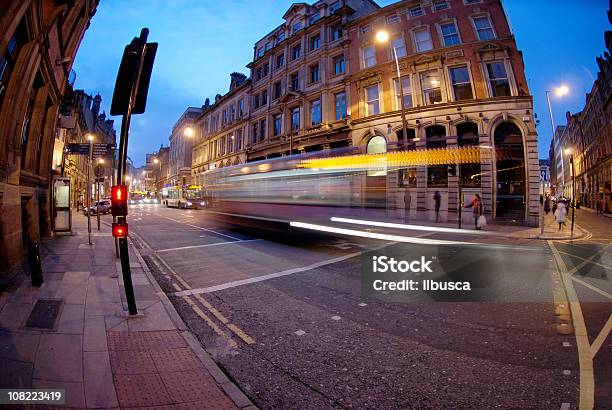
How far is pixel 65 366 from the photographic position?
322 centimetres

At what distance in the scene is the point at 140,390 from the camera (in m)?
2.91

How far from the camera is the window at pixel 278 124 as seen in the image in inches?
1346

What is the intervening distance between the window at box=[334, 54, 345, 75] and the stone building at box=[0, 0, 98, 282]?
67.9 ft

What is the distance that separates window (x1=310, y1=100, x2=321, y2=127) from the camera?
29.5 metres

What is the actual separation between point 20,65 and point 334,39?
87.0 ft

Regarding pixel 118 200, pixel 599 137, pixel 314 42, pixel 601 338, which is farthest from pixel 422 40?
pixel 599 137

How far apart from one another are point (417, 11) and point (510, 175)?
1537 centimetres

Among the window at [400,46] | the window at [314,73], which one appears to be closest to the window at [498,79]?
the window at [400,46]

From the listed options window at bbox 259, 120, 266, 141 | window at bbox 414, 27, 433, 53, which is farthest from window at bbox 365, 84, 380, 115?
window at bbox 259, 120, 266, 141

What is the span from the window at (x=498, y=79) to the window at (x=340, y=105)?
11.7 metres

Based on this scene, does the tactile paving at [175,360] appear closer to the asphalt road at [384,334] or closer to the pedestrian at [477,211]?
the asphalt road at [384,334]

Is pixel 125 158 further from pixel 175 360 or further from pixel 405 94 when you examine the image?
pixel 405 94

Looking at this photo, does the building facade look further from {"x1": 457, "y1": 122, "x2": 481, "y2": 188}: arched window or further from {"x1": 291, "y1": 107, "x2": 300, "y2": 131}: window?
{"x1": 291, "y1": 107, "x2": 300, "y2": 131}: window

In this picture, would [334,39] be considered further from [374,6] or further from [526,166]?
[526,166]
